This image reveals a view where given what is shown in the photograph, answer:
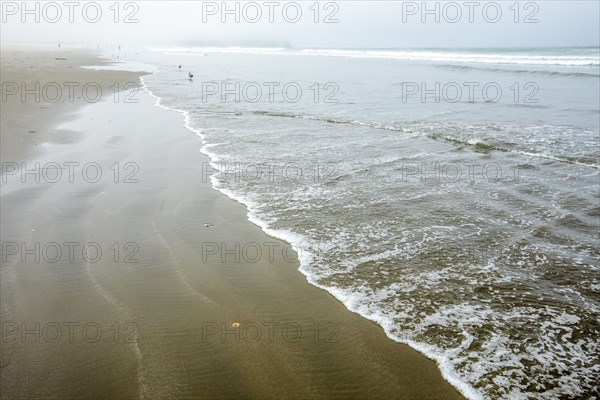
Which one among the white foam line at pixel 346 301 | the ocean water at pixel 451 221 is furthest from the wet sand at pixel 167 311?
the ocean water at pixel 451 221

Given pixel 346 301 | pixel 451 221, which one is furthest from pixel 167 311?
pixel 451 221

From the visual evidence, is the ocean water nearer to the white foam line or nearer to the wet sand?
the white foam line

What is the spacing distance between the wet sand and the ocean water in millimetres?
378

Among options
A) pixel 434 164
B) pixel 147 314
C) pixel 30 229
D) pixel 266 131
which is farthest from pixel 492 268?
pixel 266 131

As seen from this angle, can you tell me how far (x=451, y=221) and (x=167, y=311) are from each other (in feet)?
12.9

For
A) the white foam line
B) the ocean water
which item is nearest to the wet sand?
the white foam line

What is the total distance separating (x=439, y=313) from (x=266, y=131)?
28.6 ft

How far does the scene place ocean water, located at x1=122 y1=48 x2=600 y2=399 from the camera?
333 cm

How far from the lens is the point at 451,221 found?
5.70m

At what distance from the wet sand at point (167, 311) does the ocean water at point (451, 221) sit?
1.24ft

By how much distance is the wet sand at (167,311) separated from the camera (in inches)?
115

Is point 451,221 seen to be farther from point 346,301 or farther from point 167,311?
point 167,311

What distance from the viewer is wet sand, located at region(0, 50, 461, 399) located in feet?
A: 9.57

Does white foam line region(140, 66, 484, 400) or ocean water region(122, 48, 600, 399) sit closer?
white foam line region(140, 66, 484, 400)
